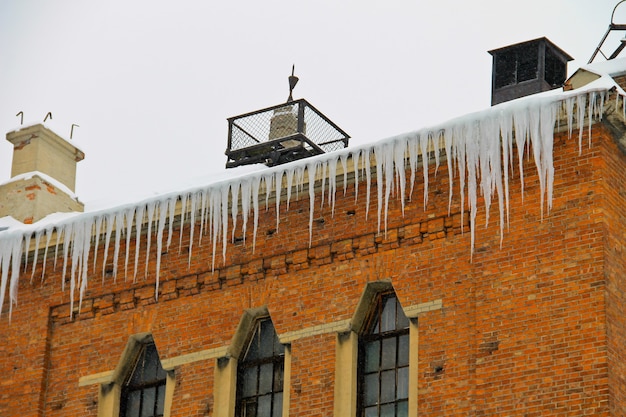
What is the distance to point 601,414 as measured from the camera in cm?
1753

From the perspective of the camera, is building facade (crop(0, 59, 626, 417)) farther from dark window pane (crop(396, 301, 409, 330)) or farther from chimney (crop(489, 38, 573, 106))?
chimney (crop(489, 38, 573, 106))

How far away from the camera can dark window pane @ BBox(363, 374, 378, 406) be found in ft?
64.3

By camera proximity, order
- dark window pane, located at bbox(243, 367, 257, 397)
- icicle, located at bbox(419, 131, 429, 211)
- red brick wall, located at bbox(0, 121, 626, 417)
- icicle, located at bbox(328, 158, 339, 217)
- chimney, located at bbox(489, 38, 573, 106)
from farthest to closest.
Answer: chimney, located at bbox(489, 38, 573, 106) → dark window pane, located at bbox(243, 367, 257, 397) → icicle, located at bbox(328, 158, 339, 217) → icicle, located at bbox(419, 131, 429, 211) → red brick wall, located at bbox(0, 121, 626, 417)

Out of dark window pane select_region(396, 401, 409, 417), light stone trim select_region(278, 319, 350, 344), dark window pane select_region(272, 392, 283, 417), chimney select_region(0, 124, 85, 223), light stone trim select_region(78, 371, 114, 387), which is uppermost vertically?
chimney select_region(0, 124, 85, 223)

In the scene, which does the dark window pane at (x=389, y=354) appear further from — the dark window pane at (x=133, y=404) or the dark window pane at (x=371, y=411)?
the dark window pane at (x=133, y=404)

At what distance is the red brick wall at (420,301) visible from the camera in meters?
18.2

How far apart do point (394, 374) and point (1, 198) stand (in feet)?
23.9

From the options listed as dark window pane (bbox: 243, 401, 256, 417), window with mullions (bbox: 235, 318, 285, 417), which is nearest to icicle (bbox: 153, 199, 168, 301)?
window with mullions (bbox: 235, 318, 285, 417)

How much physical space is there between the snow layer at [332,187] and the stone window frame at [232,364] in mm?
942

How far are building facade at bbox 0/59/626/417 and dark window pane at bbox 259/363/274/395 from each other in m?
0.03

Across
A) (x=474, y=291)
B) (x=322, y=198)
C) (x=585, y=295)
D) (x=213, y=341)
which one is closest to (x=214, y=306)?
(x=213, y=341)

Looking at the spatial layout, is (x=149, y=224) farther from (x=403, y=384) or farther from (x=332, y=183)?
(x=403, y=384)

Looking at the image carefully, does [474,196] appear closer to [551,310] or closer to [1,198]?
[551,310]

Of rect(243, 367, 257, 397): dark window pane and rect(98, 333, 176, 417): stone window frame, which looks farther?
rect(98, 333, 176, 417): stone window frame
